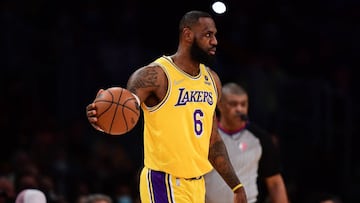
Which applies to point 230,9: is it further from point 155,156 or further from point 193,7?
point 155,156

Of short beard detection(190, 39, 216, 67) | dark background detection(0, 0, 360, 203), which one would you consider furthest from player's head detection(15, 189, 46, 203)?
dark background detection(0, 0, 360, 203)

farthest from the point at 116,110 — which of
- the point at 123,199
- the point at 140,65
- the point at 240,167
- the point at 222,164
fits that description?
the point at 140,65

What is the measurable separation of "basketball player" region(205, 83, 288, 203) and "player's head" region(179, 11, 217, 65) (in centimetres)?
151

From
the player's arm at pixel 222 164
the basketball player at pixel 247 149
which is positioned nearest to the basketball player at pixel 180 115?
the player's arm at pixel 222 164

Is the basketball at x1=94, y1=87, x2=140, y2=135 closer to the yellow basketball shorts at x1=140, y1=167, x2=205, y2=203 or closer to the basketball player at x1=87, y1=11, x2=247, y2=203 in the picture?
the basketball player at x1=87, y1=11, x2=247, y2=203

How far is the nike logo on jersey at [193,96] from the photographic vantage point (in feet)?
21.0

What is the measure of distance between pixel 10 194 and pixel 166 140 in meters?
2.53

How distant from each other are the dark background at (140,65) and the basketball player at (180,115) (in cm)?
464

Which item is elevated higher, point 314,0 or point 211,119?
point 314,0

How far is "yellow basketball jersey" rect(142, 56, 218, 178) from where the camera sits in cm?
635

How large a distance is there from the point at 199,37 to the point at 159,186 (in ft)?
3.94

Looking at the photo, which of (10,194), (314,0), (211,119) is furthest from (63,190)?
(314,0)

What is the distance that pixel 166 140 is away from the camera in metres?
6.36

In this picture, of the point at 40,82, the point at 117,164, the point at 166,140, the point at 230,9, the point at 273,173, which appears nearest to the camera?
the point at 166,140
